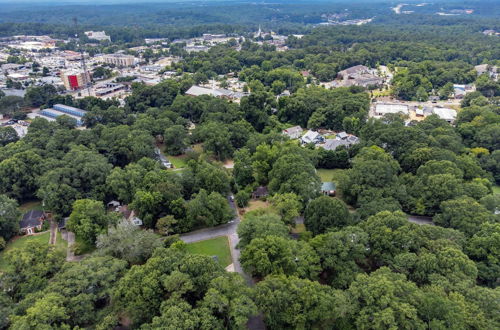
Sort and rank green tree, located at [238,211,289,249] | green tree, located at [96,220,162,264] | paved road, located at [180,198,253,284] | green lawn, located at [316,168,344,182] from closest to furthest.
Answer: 1. green tree, located at [96,220,162,264]
2. green tree, located at [238,211,289,249]
3. paved road, located at [180,198,253,284]
4. green lawn, located at [316,168,344,182]

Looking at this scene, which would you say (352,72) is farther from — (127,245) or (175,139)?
(127,245)

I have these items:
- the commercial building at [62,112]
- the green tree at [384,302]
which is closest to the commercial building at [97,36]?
the commercial building at [62,112]

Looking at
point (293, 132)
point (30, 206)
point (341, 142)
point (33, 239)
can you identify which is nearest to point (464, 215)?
point (341, 142)

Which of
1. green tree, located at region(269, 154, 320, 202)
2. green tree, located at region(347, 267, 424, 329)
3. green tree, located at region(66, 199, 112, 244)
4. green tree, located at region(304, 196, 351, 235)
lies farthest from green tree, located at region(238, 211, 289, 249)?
green tree, located at region(66, 199, 112, 244)

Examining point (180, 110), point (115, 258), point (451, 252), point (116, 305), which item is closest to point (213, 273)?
point (116, 305)

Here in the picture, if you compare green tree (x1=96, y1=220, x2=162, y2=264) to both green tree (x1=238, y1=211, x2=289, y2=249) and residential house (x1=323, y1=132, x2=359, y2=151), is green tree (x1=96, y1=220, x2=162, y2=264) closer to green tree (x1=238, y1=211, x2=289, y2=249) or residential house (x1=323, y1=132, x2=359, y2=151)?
green tree (x1=238, y1=211, x2=289, y2=249)

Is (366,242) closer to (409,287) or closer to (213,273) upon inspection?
(409,287)
